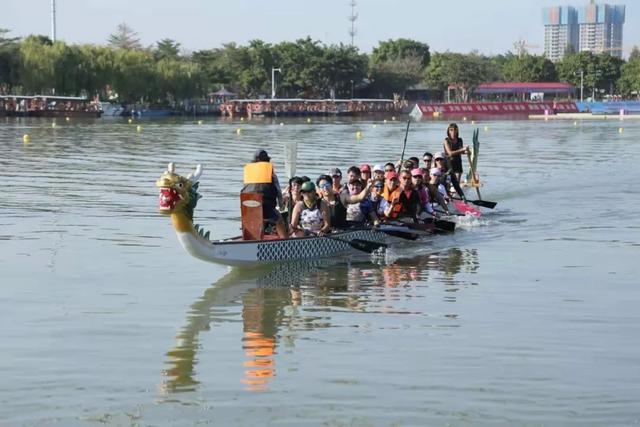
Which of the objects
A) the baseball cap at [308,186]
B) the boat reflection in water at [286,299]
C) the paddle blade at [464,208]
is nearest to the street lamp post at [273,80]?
the paddle blade at [464,208]

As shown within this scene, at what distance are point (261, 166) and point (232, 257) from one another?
1639 mm

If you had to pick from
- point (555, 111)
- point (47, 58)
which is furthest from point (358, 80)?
point (47, 58)

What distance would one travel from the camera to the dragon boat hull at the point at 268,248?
50.6ft

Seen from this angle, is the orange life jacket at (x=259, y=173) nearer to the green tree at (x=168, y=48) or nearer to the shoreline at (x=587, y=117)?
the shoreline at (x=587, y=117)

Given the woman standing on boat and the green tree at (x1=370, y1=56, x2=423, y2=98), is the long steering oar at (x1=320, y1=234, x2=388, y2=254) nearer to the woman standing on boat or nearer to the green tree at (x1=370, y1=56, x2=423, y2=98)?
the woman standing on boat

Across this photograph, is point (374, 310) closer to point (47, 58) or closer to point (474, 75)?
point (47, 58)

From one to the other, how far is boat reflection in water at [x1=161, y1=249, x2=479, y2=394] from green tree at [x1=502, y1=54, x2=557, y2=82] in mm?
133554

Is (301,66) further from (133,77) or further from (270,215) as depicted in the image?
(270,215)

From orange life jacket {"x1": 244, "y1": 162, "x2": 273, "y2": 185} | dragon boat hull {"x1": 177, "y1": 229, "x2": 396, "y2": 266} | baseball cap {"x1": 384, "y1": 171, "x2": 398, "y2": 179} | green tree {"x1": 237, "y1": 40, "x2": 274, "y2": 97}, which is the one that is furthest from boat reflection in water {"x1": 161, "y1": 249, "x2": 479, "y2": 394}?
green tree {"x1": 237, "y1": 40, "x2": 274, "y2": 97}

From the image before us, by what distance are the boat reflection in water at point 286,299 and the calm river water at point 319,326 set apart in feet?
0.13

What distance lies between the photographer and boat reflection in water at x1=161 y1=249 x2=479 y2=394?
1131 cm

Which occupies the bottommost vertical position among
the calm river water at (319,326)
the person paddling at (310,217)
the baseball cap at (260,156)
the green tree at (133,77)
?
the calm river water at (319,326)

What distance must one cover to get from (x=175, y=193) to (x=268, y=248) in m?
2.22

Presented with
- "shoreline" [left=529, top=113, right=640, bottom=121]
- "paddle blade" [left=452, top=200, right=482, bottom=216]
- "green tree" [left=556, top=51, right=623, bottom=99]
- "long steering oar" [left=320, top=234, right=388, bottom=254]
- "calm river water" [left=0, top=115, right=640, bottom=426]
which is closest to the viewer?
"calm river water" [left=0, top=115, right=640, bottom=426]
